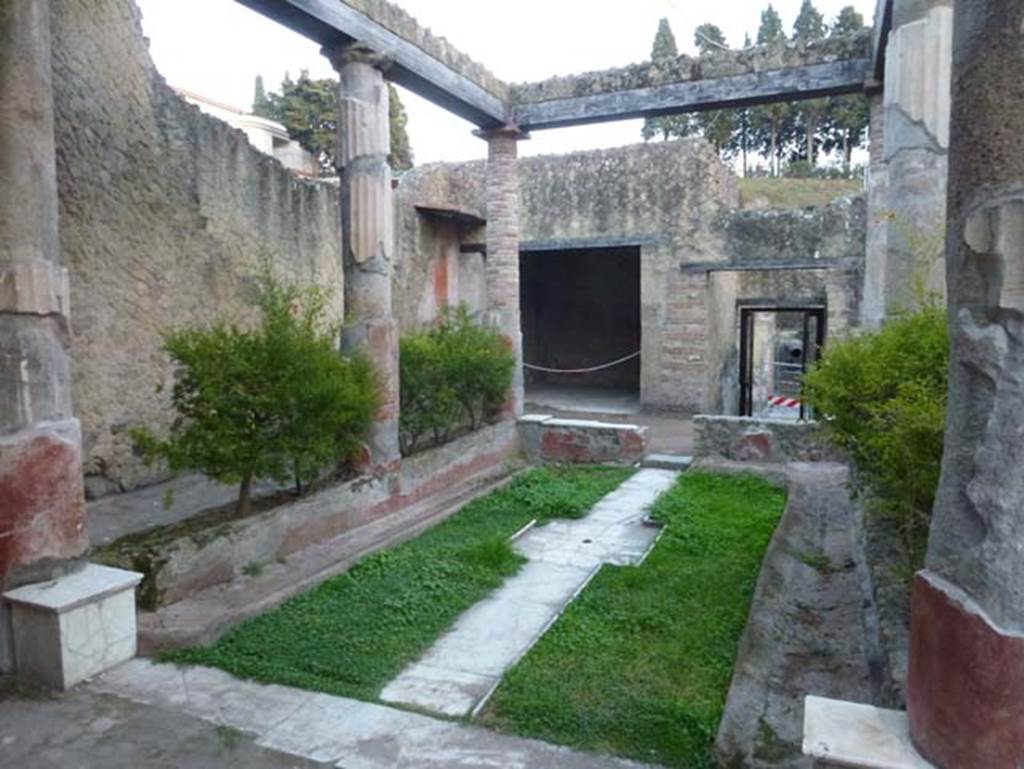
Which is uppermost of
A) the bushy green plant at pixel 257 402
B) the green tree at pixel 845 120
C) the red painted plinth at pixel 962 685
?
the green tree at pixel 845 120

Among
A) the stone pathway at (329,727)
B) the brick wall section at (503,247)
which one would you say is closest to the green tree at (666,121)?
the brick wall section at (503,247)

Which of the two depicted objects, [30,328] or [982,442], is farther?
[30,328]

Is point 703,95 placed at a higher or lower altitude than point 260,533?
higher

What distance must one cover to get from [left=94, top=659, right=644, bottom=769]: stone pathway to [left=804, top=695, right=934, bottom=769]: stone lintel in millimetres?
835

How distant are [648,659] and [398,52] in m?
5.08

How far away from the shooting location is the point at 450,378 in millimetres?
7555

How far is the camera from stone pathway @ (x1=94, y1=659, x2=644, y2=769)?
2.72 meters

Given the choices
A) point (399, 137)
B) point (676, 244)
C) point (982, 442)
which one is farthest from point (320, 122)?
point (982, 442)

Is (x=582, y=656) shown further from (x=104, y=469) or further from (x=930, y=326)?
(x=104, y=469)

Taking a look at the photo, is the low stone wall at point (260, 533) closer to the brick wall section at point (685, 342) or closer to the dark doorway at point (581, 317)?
the brick wall section at point (685, 342)

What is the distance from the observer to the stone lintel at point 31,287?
3188 millimetres

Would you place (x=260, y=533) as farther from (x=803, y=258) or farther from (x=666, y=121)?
(x=666, y=121)

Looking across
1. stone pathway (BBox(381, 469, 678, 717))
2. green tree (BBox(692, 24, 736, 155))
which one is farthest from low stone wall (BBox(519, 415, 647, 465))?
green tree (BBox(692, 24, 736, 155))

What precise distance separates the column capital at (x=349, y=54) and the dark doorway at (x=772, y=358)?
9305mm
